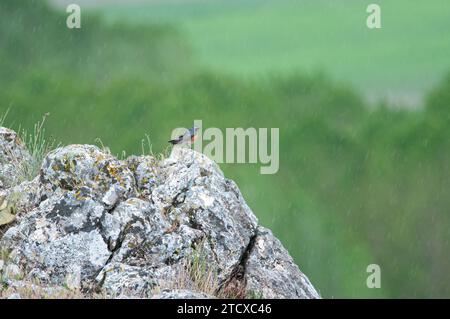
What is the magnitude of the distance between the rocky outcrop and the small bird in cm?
101

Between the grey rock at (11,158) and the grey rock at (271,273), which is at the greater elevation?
the grey rock at (11,158)

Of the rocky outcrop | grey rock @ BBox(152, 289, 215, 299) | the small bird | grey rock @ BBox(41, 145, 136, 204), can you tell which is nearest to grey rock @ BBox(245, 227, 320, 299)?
the rocky outcrop

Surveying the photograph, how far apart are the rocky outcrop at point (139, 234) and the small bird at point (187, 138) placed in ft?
3.30

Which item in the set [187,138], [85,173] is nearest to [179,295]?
[85,173]

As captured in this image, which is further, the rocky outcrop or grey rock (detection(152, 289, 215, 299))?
the rocky outcrop

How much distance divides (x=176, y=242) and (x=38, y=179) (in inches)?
97.1

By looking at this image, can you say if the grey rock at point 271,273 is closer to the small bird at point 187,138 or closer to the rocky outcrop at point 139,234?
the rocky outcrop at point 139,234

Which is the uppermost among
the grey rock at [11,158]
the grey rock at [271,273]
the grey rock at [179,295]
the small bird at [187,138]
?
the small bird at [187,138]

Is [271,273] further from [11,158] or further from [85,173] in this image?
[11,158]

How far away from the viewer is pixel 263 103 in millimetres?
57875

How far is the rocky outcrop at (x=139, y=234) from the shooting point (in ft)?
32.2

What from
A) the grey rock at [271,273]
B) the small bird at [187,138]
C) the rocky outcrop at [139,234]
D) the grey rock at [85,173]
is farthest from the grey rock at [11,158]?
the grey rock at [271,273]

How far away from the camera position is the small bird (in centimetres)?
1228

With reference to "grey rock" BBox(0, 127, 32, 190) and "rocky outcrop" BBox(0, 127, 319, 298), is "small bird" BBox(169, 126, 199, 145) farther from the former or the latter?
"grey rock" BBox(0, 127, 32, 190)
